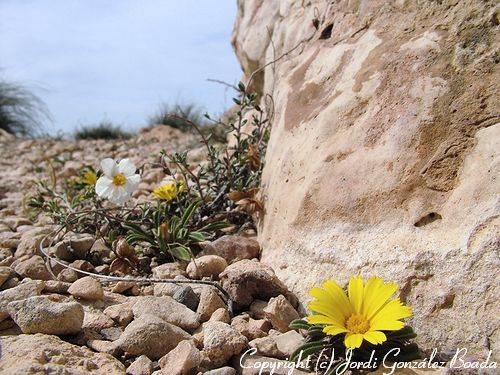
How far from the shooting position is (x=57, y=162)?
234 inches

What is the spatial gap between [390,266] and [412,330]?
22 centimetres

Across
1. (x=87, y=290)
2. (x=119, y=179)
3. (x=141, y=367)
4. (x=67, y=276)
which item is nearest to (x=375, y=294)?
(x=141, y=367)

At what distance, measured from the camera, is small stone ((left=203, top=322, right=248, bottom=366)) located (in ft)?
5.41

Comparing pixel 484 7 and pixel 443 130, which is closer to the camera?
pixel 443 130

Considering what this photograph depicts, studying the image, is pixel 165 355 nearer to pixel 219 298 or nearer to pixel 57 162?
pixel 219 298

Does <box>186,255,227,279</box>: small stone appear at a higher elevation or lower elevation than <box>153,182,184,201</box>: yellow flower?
lower

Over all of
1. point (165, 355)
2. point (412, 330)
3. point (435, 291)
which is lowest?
point (165, 355)

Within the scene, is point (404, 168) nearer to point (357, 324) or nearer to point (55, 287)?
point (357, 324)

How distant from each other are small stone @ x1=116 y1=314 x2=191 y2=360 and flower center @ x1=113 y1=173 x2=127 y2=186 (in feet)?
3.66

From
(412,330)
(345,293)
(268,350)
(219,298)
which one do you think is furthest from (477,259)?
(219,298)

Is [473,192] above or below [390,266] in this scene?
above

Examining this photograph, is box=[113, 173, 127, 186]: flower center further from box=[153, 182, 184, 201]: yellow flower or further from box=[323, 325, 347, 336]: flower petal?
box=[323, 325, 347, 336]: flower petal

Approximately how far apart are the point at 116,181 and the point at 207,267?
0.69 meters

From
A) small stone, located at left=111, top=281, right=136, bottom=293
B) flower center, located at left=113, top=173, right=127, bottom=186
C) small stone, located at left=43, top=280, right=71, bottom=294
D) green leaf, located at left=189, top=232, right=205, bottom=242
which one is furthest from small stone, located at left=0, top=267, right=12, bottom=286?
green leaf, located at left=189, top=232, right=205, bottom=242
